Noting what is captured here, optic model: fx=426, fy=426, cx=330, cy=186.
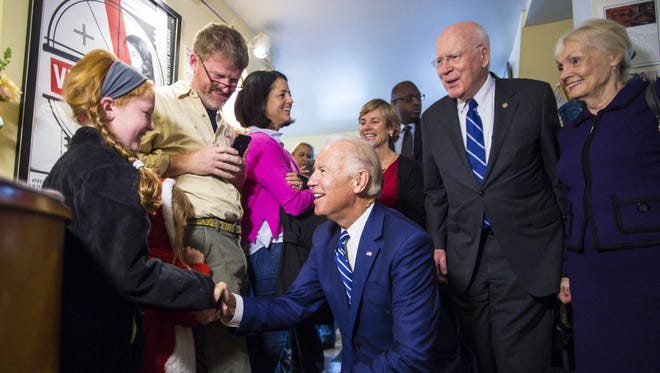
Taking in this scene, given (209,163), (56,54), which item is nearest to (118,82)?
(209,163)

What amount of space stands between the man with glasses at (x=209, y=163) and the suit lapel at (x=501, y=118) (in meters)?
1.09

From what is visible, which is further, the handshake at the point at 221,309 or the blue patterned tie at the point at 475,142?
the blue patterned tie at the point at 475,142

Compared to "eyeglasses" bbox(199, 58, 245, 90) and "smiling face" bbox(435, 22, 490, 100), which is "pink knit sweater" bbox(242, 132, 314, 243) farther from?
"smiling face" bbox(435, 22, 490, 100)

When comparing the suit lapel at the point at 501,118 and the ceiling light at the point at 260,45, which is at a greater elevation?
the ceiling light at the point at 260,45

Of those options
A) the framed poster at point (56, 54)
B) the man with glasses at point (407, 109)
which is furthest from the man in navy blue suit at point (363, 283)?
the man with glasses at point (407, 109)

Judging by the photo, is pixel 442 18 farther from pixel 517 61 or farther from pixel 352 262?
pixel 352 262

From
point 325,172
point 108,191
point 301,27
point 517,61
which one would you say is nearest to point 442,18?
point 517,61

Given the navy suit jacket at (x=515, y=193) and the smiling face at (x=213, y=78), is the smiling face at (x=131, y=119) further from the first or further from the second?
the navy suit jacket at (x=515, y=193)

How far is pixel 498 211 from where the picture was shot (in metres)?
1.80

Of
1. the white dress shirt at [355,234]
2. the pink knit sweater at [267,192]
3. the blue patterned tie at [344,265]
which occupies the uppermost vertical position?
the pink knit sweater at [267,192]

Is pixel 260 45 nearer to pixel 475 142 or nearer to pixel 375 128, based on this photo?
pixel 375 128

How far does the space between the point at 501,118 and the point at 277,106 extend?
121cm

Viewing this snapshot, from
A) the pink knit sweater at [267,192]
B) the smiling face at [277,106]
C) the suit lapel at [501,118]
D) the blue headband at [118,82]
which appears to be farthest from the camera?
the smiling face at [277,106]

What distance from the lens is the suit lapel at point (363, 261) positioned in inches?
61.3
